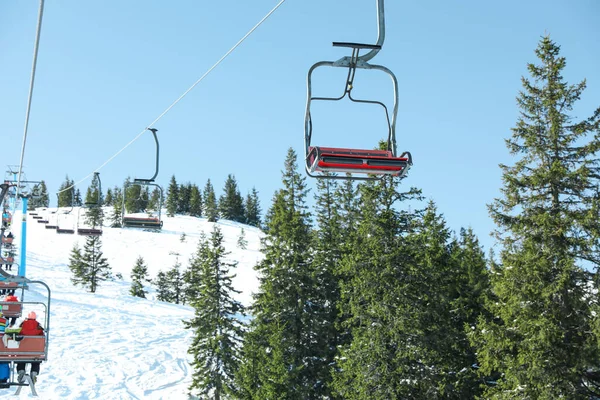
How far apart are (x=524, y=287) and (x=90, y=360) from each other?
3095cm

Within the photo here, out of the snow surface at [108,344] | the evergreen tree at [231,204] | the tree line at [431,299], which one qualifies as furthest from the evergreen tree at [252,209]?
the tree line at [431,299]

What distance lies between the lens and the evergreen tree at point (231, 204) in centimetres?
15562

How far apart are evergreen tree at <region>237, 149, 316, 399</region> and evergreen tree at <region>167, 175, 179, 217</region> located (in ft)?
389

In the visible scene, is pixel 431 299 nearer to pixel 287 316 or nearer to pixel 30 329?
pixel 287 316

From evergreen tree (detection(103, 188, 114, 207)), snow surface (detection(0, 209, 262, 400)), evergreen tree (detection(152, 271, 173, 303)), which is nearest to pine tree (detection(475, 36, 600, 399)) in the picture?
snow surface (detection(0, 209, 262, 400))

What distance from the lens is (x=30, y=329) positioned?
16.2 meters

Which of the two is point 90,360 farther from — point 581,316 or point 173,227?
point 173,227

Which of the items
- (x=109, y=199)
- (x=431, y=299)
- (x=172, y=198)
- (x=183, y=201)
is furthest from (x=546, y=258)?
(x=109, y=199)

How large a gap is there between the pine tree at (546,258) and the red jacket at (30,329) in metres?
13.4

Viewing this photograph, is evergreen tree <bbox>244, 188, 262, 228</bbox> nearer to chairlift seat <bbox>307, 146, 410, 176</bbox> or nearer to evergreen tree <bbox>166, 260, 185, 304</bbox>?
evergreen tree <bbox>166, 260, 185, 304</bbox>

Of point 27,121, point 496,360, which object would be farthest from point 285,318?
point 27,121

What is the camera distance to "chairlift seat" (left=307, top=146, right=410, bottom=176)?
8.91 meters

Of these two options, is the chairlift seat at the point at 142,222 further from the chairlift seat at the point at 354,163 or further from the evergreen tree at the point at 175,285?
the evergreen tree at the point at 175,285

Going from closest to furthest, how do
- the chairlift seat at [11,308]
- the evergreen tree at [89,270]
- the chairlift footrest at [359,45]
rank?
the chairlift footrest at [359,45], the chairlift seat at [11,308], the evergreen tree at [89,270]
